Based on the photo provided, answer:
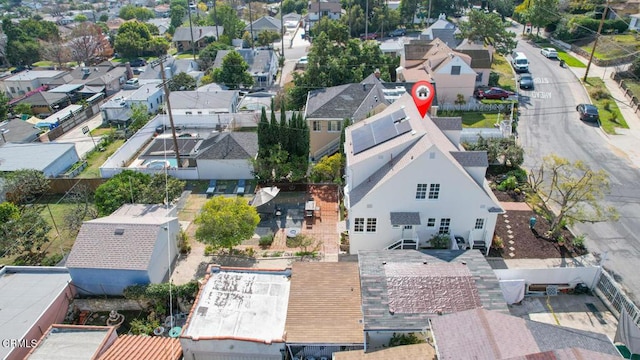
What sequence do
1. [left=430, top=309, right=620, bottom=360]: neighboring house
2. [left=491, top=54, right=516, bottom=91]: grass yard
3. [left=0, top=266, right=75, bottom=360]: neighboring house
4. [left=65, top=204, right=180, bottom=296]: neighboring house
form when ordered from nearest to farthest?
[left=430, top=309, right=620, bottom=360]: neighboring house
[left=0, top=266, right=75, bottom=360]: neighboring house
[left=65, top=204, right=180, bottom=296]: neighboring house
[left=491, top=54, right=516, bottom=91]: grass yard

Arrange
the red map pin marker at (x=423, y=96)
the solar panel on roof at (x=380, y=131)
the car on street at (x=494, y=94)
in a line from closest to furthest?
1. the solar panel on roof at (x=380, y=131)
2. the red map pin marker at (x=423, y=96)
3. the car on street at (x=494, y=94)

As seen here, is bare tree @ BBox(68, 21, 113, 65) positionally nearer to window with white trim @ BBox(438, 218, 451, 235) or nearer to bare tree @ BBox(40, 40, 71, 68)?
bare tree @ BBox(40, 40, 71, 68)

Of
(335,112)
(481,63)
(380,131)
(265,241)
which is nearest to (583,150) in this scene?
(481,63)

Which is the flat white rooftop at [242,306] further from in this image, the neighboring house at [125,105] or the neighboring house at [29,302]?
the neighboring house at [125,105]

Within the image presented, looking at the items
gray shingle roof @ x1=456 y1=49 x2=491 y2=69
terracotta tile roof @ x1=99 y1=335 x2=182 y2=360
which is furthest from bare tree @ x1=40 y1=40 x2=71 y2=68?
terracotta tile roof @ x1=99 y1=335 x2=182 y2=360

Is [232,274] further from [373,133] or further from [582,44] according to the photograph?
[582,44]

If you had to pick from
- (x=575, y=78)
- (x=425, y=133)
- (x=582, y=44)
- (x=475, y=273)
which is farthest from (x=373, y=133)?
(x=582, y=44)

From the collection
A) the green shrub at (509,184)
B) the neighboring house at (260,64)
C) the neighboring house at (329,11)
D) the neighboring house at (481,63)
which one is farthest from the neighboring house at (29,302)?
the neighboring house at (329,11)
